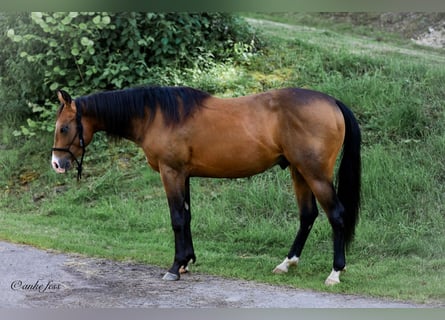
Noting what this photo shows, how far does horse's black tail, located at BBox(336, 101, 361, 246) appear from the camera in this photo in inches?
183

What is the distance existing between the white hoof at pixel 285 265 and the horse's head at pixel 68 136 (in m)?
1.70

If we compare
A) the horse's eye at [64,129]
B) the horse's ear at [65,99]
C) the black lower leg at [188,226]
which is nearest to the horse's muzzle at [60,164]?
the horse's eye at [64,129]

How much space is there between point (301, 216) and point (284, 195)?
0.85 m

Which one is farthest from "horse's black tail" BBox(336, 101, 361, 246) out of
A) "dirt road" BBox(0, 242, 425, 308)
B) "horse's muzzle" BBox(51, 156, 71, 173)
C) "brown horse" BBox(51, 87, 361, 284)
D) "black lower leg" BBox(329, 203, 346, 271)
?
"horse's muzzle" BBox(51, 156, 71, 173)

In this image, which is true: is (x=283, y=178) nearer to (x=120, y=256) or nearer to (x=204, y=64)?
(x=204, y=64)

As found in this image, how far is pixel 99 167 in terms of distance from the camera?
6.10 meters

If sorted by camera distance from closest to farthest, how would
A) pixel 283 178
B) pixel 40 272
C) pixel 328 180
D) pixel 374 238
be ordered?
pixel 328 180 < pixel 40 272 < pixel 374 238 < pixel 283 178

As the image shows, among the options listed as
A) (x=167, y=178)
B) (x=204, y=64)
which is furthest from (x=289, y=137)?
(x=204, y=64)

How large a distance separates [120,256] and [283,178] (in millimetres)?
A: 1658

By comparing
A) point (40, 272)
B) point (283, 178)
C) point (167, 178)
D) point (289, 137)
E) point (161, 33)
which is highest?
point (161, 33)

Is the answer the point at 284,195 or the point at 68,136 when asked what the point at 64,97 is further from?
the point at 284,195

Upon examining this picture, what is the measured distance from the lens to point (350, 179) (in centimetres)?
468

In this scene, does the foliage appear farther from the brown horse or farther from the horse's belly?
the horse's belly

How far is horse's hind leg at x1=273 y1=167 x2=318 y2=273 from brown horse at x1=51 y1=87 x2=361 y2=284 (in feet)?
0.12
